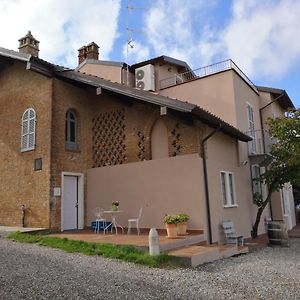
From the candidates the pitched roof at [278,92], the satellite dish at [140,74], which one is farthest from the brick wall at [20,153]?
the pitched roof at [278,92]

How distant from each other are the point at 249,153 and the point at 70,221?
7.78 metres

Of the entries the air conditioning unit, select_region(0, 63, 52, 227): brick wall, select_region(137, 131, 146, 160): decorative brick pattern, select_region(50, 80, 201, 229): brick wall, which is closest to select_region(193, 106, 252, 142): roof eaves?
select_region(50, 80, 201, 229): brick wall

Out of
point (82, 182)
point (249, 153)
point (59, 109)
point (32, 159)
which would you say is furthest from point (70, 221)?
point (249, 153)

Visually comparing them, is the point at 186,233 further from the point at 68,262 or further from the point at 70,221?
the point at 70,221

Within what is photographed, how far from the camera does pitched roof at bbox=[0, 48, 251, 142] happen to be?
1044cm

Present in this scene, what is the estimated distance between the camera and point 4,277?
5797 mm

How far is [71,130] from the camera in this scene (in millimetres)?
13508

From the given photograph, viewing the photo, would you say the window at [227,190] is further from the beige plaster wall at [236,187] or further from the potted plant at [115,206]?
the potted plant at [115,206]

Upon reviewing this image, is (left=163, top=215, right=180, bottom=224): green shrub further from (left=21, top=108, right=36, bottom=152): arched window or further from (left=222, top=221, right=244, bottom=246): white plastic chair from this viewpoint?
(left=21, top=108, right=36, bottom=152): arched window

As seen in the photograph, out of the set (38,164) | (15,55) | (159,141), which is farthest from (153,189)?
(15,55)

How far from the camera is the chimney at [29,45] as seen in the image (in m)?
15.6

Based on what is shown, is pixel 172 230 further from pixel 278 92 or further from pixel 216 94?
pixel 278 92

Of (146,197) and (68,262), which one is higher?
(146,197)

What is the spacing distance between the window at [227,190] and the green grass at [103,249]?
4686 millimetres
